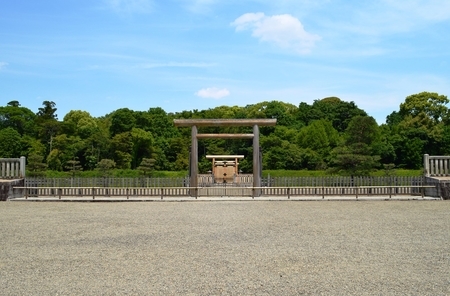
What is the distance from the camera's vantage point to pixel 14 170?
18.8 meters

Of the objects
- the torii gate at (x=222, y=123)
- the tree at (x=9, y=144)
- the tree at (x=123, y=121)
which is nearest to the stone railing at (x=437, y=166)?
the torii gate at (x=222, y=123)

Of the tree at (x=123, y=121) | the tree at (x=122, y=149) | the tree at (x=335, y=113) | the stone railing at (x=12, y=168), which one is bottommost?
the stone railing at (x=12, y=168)

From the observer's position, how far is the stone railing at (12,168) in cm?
1864

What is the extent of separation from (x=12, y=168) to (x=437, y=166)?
719 inches

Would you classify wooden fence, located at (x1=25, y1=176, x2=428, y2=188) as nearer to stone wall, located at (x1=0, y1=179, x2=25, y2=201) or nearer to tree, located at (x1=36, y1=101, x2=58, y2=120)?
stone wall, located at (x1=0, y1=179, x2=25, y2=201)

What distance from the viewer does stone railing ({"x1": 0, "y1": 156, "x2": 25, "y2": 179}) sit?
61.2 feet

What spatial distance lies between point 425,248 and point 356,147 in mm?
15273

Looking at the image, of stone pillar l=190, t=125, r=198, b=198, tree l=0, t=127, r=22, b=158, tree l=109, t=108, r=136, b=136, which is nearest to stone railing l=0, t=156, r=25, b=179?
stone pillar l=190, t=125, r=198, b=198

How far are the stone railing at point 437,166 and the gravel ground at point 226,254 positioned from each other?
6636 millimetres

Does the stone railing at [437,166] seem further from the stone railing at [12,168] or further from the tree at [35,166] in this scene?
the tree at [35,166]

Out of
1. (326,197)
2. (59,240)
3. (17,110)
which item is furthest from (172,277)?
(17,110)

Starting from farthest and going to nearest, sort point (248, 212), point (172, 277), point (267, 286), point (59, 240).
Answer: point (248, 212) → point (59, 240) → point (172, 277) → point (267, 286)

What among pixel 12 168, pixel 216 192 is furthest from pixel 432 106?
pixel 12 168

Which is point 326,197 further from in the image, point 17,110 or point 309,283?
point 17,110
